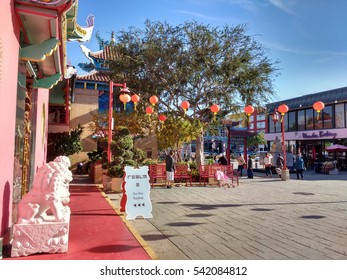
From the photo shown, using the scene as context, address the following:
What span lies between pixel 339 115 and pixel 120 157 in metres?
24.0

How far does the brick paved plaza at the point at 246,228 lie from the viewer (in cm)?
454

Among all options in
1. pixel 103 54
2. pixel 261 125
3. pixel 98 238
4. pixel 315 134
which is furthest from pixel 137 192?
pixel 261 125

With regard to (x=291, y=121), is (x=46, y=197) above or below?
below

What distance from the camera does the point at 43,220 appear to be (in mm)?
4461

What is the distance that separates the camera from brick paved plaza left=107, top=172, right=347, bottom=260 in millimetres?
4543

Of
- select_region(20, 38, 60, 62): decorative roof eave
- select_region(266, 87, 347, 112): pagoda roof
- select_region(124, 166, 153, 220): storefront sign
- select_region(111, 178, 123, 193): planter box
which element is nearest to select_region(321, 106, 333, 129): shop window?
select_region(266, 87, 347, 112): pagoda roof

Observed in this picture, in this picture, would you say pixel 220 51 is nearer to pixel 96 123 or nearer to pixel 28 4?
pixel 96 123

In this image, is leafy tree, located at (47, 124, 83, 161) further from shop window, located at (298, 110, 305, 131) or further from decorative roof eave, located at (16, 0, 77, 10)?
shop window, located at (298, 110, 305, 131)

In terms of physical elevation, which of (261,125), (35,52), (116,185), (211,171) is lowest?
(116,185)

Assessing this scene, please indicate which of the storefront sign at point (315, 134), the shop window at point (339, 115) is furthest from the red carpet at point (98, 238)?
the shop window at point (339, 115)

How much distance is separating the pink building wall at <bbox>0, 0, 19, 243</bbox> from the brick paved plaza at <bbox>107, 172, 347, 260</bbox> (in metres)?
2.41

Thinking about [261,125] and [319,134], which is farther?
[261,125]

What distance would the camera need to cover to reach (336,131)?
1083 inches

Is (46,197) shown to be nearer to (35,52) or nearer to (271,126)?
(35,52)
